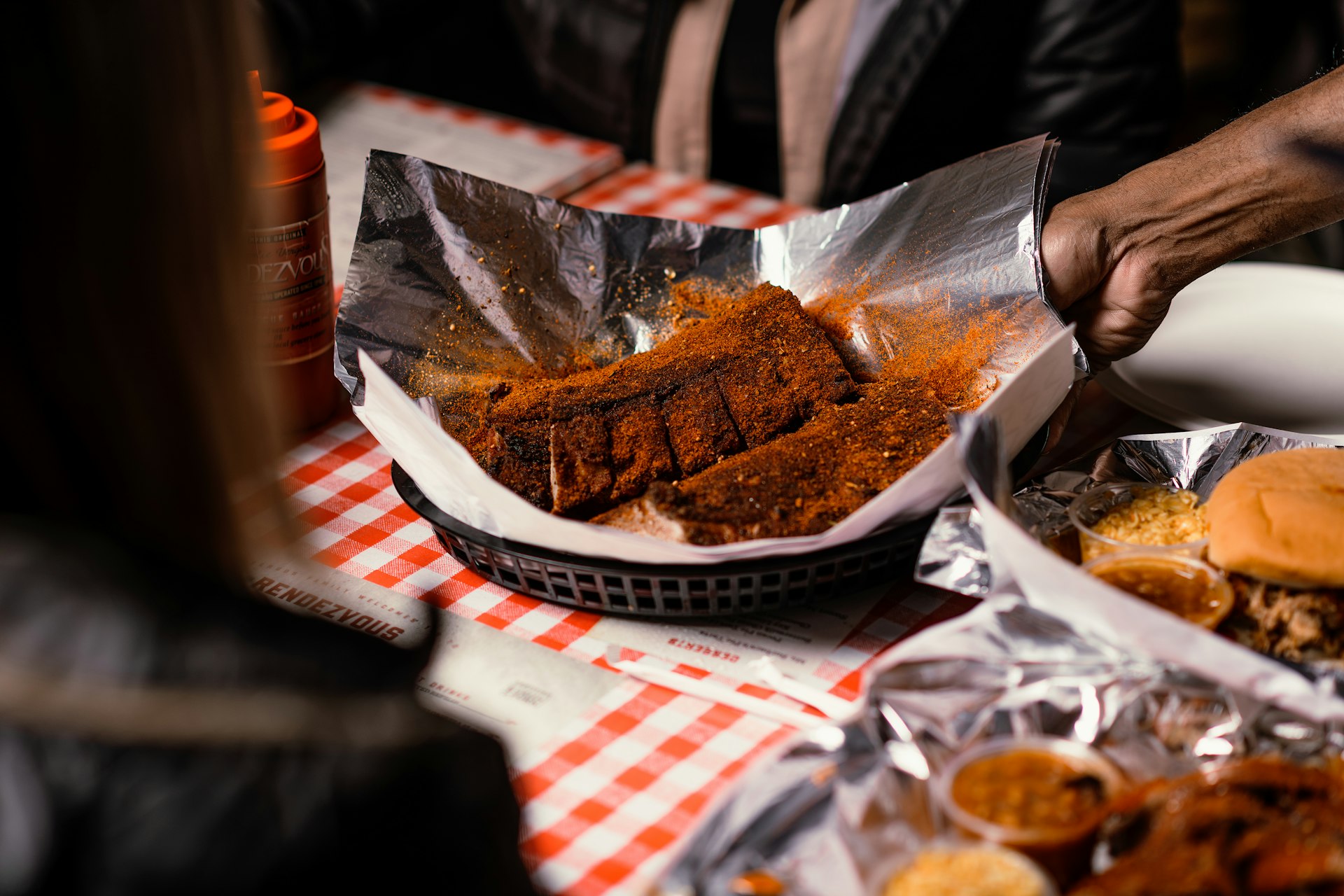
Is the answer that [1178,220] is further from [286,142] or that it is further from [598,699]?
[286,142]

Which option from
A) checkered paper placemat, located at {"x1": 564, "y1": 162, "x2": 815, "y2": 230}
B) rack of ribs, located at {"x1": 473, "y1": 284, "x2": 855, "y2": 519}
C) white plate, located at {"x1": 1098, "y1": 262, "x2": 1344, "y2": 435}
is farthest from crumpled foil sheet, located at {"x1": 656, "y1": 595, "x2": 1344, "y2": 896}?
checkered paper placemat, located at {"x1": 564, "y1": 162, "x2": 815, "y2": 230}

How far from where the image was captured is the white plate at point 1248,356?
5.78ft

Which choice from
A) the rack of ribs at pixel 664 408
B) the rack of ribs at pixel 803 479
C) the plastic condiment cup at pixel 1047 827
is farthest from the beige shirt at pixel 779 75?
the plastic condiment cup at pixel 1047 827

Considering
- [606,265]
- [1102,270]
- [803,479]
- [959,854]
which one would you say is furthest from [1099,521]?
[606,265]

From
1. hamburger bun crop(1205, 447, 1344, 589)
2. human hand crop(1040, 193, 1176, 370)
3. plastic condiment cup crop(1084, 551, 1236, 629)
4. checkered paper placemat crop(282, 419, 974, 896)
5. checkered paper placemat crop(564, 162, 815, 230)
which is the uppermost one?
human hand crop(1040, 193, 1176, 370)

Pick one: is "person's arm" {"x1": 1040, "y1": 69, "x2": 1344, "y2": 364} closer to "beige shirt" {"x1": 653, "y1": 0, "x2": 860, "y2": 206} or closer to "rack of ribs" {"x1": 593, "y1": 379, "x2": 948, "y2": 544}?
"rack of ribs" {"x1": 593, "y1": 379, "x2": 948, "y2": 544}

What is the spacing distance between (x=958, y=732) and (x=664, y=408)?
77 cm

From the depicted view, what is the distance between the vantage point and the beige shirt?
114 inches

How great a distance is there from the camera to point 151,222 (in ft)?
2.50

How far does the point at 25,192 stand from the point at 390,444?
74 cm

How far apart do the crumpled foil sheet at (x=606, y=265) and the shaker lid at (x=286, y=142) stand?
0.21 metres

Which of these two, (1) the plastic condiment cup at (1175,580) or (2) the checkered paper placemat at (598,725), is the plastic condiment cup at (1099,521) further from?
(2) the checkered paper placemat at (598,725)

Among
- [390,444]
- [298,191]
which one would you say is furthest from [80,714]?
[298,191]

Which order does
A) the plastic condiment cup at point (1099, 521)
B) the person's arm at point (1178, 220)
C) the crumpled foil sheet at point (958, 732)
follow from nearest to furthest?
1. the crumpled foil sheet at point (958, 732)
2. the plastic condiment cup at point (1099, 521)
3. the person's arm at point (1178, 220)
